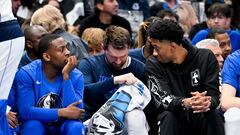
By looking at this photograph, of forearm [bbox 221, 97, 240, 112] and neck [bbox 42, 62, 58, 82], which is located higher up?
neck [bbox 42, 62, 58, 82]

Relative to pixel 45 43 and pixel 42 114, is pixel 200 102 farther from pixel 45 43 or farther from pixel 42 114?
pixel 45 43

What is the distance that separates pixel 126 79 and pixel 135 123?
0.40m

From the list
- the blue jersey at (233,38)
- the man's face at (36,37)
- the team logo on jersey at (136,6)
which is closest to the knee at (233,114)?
the man's face at (36,37)

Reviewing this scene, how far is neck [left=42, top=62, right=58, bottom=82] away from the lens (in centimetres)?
642

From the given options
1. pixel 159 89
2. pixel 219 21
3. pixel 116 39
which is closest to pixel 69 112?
pixel 159 89

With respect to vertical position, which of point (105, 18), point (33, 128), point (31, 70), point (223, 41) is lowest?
point (105, 18)

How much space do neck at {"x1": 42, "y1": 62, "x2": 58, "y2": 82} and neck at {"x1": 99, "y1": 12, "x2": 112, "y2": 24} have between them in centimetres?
341

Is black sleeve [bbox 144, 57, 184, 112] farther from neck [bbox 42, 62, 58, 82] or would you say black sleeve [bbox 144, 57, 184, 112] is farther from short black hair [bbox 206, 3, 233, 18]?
short black hair [bbox 206, 3, 233, 18]

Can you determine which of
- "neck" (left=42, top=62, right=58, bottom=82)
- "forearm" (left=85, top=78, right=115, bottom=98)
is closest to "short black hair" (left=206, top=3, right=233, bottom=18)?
"forearm" (left=85, top=78, right=115, bottom=98)

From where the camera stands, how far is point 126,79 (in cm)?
651

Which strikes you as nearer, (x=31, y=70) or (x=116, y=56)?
(x=31, y=70)

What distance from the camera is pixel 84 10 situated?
1102 centimetres

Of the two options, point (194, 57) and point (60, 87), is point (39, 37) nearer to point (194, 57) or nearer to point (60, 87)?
point (60, 87)

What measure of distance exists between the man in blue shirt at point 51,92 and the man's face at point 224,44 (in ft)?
7.57
